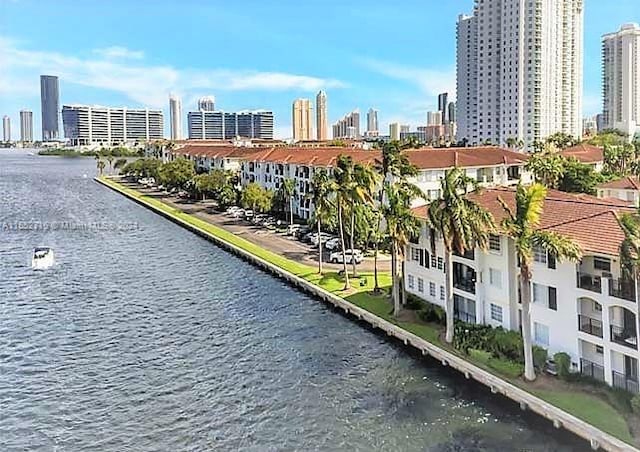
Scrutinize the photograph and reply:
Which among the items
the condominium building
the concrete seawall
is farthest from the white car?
the condominium building

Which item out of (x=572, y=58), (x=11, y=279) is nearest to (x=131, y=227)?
(x=11, y=279)

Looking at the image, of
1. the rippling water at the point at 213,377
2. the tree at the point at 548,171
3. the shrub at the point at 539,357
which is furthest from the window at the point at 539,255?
the tree at the point at 548,171

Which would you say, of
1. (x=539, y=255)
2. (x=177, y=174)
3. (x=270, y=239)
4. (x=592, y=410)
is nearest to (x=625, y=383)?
(x=592, y=410)

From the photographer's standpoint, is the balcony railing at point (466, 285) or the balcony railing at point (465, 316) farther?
the balcony railing at point (465, 316)

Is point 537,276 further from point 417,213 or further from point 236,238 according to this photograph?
point 236,238

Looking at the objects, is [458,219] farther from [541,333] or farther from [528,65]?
[528,65]

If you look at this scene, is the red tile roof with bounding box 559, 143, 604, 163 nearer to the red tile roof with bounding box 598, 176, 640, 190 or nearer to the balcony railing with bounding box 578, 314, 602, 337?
the red tile roof with bounding box 598, 176, 640, 190

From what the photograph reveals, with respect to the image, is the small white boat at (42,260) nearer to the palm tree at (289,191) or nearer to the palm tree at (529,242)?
the palm tree at (289,191)
